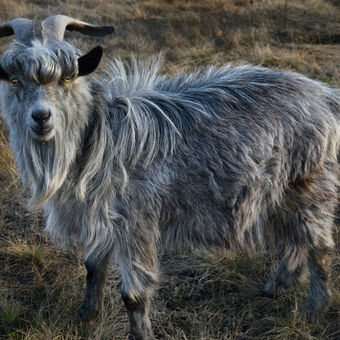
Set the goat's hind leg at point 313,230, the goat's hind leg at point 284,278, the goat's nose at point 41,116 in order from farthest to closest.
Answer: the goat's hind leg at point 284,278
the goat's hind leg at point 313,230
the goat's nose at point 41,116

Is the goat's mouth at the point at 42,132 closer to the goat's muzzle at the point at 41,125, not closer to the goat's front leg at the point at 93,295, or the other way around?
the goat's muzzle at the point at 41,125

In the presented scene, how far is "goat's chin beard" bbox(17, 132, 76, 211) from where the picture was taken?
304 centimetres

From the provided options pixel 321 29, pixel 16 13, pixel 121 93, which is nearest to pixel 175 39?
pixel 321 29

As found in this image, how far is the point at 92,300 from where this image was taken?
12.4ft

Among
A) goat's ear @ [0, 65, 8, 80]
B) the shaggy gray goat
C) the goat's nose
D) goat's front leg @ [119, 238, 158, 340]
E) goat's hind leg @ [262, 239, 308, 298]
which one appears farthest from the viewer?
goat's hind leg @ [262, 239, 308, 298]

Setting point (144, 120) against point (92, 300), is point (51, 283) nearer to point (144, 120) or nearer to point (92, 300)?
point (92, 300)

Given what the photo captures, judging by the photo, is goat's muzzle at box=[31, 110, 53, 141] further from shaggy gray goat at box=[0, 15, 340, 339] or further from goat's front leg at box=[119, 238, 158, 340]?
goat's front leg at box=[119, 238, 158, 340]

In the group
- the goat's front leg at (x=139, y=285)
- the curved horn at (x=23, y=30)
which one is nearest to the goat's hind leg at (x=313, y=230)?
the goat's front leg at (x=139, y=285)

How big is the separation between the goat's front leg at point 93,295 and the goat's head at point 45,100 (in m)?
0.80

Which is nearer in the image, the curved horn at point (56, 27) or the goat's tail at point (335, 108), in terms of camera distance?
the curved horn at point (56, 27)

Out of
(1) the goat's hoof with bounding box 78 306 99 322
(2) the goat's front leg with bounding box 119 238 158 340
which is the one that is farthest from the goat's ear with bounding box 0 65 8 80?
(1) the goat's hoof with bounding box 78 306 99 322

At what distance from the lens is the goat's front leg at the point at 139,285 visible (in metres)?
3.35

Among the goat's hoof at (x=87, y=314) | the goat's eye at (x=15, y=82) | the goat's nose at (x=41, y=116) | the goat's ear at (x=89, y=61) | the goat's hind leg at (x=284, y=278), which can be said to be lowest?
the goat's hoof at (x=87, y=314)


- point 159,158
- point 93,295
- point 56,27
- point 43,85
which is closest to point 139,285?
point 93,295
